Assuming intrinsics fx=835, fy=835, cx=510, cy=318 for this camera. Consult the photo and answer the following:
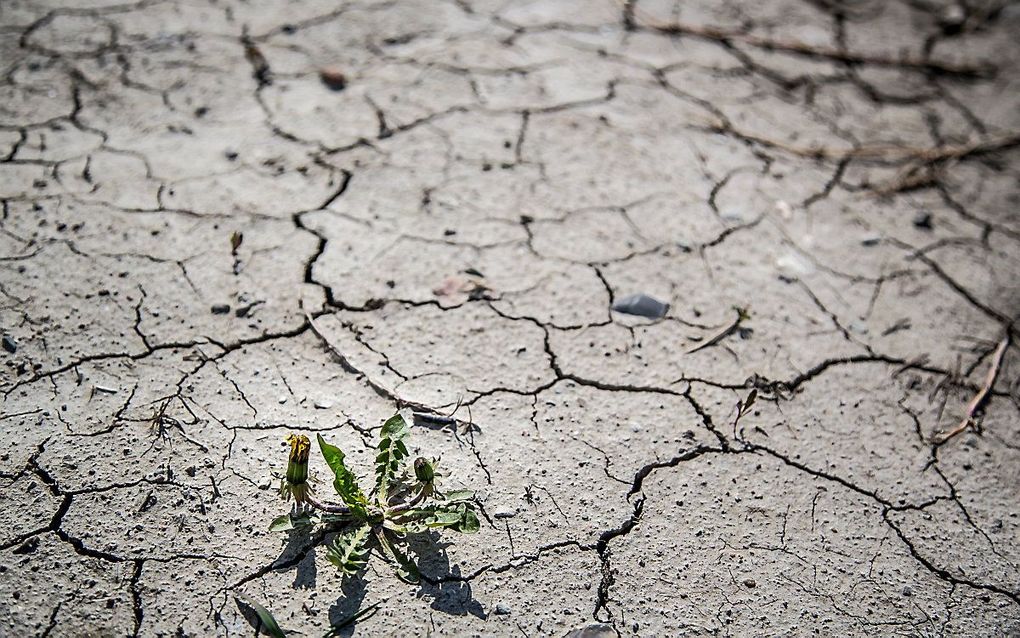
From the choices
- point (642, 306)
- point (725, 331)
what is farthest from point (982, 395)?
point (642, 306)

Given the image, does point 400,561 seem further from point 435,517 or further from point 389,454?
point 389,454

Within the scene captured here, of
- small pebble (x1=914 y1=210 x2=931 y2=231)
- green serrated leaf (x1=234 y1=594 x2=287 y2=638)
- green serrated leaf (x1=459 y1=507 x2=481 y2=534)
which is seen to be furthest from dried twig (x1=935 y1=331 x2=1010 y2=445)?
green serrated leaf (x1=234 y1=594 x2=287 y2=638)

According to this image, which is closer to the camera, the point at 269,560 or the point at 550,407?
the point at 269,560

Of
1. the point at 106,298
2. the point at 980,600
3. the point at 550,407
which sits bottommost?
the point at 980,600

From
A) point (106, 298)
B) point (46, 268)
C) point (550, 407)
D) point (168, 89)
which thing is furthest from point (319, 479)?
point (168, 89)

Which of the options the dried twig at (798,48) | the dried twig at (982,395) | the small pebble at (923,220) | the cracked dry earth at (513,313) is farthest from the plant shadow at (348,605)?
the dried twig at (798,48)

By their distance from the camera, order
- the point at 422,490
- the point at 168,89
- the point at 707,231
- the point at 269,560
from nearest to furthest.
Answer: the point at 269,560 < the point at 422,490 < the point at 707,231 < the point at 168,89

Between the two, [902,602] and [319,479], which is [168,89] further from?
[902,602]
